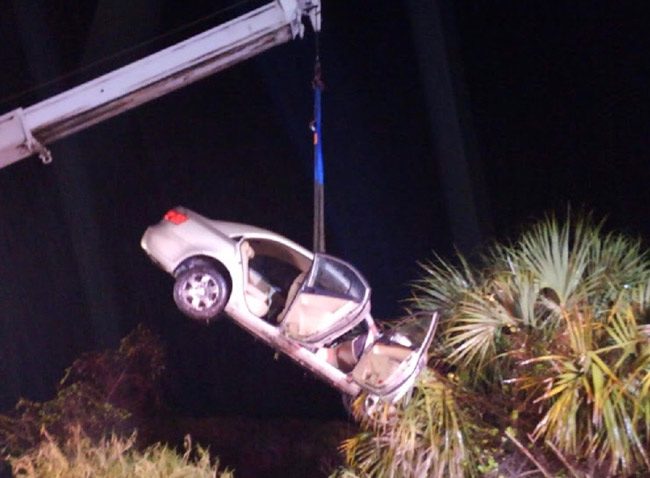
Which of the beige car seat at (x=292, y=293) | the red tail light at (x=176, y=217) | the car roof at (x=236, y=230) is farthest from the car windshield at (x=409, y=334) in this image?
the red tail light at (x=176, y=217)

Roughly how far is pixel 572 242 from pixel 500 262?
725mm

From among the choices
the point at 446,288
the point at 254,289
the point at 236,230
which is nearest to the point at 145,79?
the point at 236,230

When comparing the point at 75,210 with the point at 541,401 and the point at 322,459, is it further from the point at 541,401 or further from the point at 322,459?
the point at 541,401

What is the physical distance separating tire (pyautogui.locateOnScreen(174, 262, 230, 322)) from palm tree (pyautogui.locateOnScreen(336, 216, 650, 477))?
6.07 feet

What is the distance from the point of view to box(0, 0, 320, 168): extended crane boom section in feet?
27.5

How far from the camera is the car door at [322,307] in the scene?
26.2 feet

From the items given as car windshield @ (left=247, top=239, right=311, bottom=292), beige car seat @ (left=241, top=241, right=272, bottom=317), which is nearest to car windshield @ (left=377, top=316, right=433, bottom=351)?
car windshield @ (left=247, top=239, right=311, bottom=292)

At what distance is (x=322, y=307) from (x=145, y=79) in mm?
2648

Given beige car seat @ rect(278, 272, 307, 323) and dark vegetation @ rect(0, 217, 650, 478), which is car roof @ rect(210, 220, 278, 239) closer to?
beige car seat @ rect(278, 272, 307, 323)

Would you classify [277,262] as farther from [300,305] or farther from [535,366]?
[535,366]

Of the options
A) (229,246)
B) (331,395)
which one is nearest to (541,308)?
(229,246)

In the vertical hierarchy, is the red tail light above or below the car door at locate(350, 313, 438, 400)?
above

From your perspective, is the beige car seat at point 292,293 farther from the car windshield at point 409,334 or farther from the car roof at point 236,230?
the car windshield at point 409,334

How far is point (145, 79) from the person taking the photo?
8492mm
